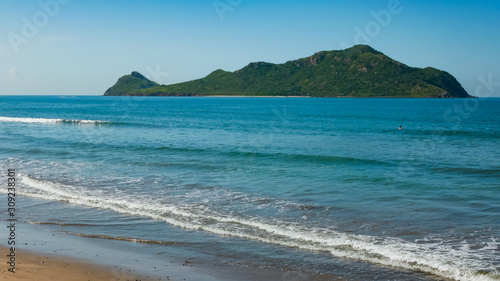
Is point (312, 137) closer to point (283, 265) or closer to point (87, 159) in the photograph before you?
point (87, 159)

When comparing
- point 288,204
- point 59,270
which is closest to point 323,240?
point 288,204

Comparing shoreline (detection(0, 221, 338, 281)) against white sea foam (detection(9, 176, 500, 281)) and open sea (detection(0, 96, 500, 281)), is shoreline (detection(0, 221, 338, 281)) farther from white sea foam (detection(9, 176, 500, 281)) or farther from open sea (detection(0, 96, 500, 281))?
white sea foam (detection(9, 176, 500, 281))

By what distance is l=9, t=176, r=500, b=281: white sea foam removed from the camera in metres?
11.5

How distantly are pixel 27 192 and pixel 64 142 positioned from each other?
21772mm

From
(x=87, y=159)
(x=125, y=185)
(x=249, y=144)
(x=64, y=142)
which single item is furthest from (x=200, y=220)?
(x=64, y=142)

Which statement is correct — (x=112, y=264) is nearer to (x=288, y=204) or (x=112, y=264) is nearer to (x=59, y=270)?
(x=59, y=270)

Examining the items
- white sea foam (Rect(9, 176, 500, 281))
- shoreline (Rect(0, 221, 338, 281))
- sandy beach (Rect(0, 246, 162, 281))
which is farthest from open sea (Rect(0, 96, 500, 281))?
sandy beach (Rect(0, 246, 162, 281))

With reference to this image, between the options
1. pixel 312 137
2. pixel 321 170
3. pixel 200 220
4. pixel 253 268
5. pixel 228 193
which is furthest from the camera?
pixel 312 137

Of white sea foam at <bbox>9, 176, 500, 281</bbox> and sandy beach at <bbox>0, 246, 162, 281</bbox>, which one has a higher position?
white sea foam at <bbox>9, 176, 500, 281</bbox>

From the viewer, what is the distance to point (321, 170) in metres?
25.7

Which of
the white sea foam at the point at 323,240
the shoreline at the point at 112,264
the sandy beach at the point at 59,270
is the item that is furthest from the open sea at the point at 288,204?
the sandy beach at the point at 59,270

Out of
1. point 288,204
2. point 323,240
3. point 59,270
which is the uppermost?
point 288,204

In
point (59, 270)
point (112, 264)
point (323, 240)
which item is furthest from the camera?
point (323, 240)

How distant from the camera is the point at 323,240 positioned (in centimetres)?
1360
